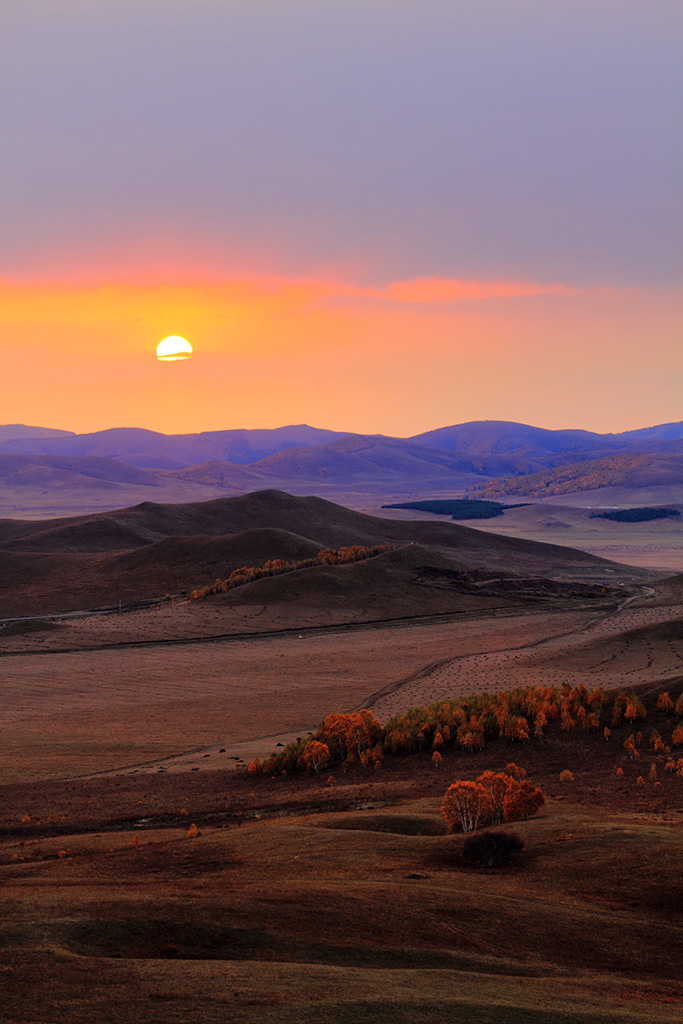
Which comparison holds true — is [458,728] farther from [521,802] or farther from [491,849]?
[491,849]

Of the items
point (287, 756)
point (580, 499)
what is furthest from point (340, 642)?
point (580, 499)

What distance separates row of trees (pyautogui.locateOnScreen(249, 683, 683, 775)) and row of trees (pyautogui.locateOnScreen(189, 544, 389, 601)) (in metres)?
42.7

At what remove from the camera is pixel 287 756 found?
81.6 feet

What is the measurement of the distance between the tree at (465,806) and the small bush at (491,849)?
1805mm

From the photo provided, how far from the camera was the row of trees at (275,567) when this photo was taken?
69.4 meters

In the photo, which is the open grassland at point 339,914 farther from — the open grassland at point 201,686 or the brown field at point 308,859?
the open grassland at point 201,686

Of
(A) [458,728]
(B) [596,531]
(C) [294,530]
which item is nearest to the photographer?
(A) [458,728]

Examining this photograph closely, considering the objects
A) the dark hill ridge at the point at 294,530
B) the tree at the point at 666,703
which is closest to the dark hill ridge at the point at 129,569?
the dark hill ridge at the point at 294,530

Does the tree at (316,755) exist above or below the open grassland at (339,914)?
below

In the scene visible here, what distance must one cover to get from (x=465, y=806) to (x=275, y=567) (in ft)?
194

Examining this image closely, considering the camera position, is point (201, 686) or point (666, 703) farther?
point (201, 686)

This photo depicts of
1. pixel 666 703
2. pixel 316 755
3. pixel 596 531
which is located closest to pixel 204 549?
pixel 316 755

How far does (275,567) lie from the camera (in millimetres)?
75438

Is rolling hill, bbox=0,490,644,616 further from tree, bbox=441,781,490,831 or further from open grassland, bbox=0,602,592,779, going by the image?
tree, bbox=441,781,490,831
